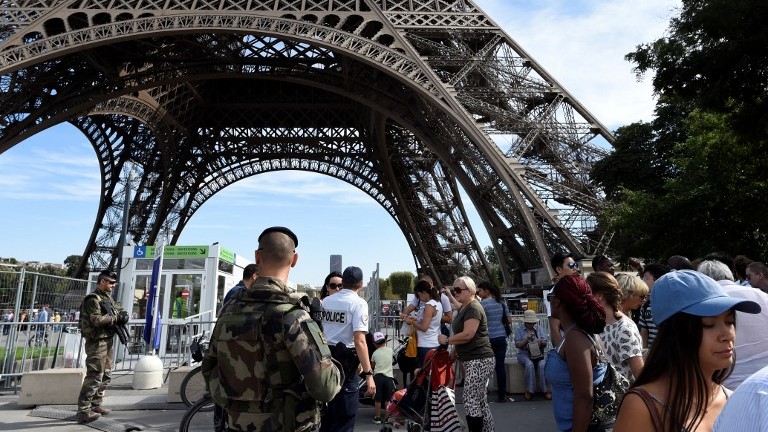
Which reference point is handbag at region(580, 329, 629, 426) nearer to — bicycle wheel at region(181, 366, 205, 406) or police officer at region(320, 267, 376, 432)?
police officer at region(320, 267, 376, 432)

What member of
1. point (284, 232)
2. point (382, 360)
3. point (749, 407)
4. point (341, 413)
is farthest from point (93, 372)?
point (749, 407)

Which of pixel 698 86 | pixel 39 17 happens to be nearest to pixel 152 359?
pixel 698 86

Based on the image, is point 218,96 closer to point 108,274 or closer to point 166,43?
point 166,43

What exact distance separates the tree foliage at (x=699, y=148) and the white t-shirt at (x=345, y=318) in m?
7.84

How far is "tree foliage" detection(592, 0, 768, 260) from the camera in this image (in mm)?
9188

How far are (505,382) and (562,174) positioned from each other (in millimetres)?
11154

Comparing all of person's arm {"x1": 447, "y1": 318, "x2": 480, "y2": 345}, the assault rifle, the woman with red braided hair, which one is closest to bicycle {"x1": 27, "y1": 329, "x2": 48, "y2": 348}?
the assault rifle

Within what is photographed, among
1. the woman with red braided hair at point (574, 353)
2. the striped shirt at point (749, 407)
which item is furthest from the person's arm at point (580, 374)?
the striped shirt at point (749, 407)

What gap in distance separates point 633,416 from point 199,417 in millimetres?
5513

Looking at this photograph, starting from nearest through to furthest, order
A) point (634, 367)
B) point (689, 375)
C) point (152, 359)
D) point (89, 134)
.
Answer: point (689, 375), point (634, 367), point (152, 359), point (89, 134)

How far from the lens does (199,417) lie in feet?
19.8

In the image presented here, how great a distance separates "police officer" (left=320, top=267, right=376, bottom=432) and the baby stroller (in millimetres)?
838

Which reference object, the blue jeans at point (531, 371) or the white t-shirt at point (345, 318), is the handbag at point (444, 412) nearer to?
the white t-shirt at point (345, 318)

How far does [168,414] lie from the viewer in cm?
707
